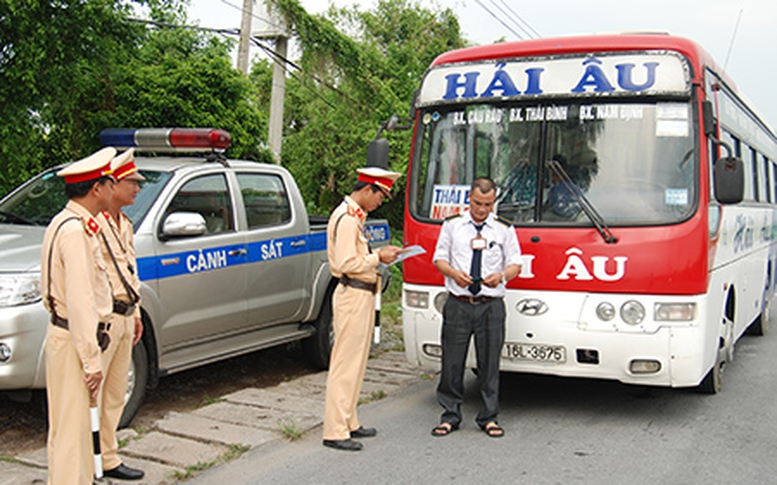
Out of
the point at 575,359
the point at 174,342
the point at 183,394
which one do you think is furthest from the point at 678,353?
the point at 183,394

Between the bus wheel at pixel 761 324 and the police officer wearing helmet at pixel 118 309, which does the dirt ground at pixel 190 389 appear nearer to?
the police officer wearing helmet at pixel 118 309

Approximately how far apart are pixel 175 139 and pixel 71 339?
336 cm

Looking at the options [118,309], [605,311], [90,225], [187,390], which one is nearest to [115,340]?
[118,309]

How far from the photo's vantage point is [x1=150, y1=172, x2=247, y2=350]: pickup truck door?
21.3 feet

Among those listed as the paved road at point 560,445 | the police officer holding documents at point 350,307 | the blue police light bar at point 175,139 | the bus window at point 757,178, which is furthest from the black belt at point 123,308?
the bus window at point 757,178

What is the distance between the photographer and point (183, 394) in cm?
753

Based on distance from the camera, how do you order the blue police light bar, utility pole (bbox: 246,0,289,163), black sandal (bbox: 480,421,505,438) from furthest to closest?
utility pole (bbox: 246,0,289,163), the blue police light bar, black sandal (bbox: 480,421,505,438)

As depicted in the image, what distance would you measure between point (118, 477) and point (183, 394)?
2.59m

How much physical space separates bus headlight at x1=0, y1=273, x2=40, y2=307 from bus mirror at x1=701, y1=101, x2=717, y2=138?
15.8 ft

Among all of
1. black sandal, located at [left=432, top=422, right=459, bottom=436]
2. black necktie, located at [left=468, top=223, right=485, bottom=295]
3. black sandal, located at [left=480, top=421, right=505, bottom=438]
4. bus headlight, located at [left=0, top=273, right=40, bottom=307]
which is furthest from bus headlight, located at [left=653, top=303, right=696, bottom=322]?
bus headlight, located at [left=0, top=273, right=40, bottom=307]

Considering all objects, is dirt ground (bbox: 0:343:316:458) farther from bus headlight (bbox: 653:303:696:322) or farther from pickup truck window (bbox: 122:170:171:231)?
bus headlight (bbox: 653:303:696:322)

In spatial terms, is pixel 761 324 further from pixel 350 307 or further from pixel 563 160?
pixel 350 307

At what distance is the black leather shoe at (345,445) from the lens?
5.71m

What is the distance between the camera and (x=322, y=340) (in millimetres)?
8367
